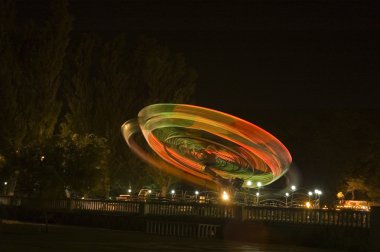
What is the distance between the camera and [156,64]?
58.2 m

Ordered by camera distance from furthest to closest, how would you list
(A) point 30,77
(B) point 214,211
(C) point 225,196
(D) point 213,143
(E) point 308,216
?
(A) point 30,77 → (C) point 225,196 → (D) point 213,143 → (B) point 214,211 → (E) point 308,216

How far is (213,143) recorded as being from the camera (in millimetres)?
34656

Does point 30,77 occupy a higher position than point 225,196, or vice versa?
point 30,77

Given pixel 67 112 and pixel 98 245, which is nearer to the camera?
pixel 98 245

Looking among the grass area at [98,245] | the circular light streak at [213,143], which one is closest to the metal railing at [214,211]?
the grass area at [98,245]

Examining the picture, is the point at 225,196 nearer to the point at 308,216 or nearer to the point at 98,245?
the point at 308,216

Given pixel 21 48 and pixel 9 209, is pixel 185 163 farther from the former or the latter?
pixel 21 48

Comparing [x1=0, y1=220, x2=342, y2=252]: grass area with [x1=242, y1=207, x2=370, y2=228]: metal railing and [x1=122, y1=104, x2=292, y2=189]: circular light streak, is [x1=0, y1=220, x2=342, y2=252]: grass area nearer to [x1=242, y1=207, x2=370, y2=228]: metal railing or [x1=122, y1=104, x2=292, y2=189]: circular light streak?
[x1=242, y1=207, x2=370, y2=228]: metal railing

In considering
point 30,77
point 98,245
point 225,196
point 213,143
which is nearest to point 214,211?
point 213,143

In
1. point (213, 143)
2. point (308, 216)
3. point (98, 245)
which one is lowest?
point (98, 245)

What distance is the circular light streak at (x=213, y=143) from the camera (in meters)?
31.7

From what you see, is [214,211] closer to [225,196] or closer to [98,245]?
[225,196]

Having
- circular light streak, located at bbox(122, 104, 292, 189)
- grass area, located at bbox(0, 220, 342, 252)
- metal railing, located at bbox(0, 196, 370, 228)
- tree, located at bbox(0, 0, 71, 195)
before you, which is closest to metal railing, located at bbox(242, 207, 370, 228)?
metal railing, located at bbox(0, 196, 370, 228)

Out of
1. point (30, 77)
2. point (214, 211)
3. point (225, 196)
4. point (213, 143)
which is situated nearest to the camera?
point (214, 211)
